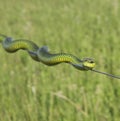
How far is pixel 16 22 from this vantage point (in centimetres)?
620

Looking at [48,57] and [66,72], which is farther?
[66,72]

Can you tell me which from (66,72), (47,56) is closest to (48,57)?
(47,56)

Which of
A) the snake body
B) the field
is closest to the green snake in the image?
the snake body

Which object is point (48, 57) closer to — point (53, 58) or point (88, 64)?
point (53, 58)

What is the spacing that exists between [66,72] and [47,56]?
129cm

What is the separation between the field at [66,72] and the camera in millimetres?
2441

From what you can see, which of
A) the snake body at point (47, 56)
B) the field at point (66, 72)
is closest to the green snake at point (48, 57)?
the snake body at point (47, 56)

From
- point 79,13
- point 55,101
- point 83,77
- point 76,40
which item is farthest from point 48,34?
point 55,101

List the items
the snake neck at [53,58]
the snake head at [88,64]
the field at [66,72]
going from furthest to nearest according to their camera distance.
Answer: the field at [66,72], the snake neck at [53,58], the snake head at [88,64]

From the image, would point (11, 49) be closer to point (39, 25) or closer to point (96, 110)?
point (96, 110)

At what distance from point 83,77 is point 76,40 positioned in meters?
1.42

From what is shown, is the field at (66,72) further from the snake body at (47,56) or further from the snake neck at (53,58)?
the snake neck at (53,58)

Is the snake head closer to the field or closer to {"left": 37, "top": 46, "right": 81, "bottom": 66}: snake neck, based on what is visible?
{"left": 37, "top": 46, "right": 81, "bottom": 66}: snake neck

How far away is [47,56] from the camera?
6.29ft
